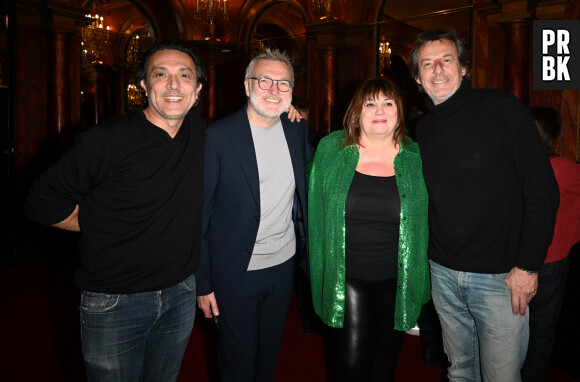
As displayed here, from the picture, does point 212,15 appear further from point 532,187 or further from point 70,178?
point 532,187

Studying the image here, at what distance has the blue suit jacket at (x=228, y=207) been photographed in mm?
1919

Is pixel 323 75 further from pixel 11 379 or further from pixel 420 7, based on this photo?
pixel 11 379

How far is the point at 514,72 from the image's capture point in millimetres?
5559

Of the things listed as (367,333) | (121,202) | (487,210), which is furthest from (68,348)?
(487,210)

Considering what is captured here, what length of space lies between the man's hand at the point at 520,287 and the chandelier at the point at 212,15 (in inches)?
296

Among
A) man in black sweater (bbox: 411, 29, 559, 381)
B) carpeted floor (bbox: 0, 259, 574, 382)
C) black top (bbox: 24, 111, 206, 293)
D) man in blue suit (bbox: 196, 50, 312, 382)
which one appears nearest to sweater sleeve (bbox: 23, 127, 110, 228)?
black top (bbox: 24, 111, 206, 293)

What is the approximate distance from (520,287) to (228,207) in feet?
4.33

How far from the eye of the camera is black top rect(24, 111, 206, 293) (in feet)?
4.75

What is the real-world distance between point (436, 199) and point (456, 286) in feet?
1.31

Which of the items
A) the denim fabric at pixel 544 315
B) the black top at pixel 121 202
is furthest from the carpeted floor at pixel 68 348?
the black top at pixel 121 202

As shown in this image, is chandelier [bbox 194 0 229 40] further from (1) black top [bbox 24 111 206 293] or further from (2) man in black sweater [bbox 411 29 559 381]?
(1) black top [bbox 24 111 206 293]

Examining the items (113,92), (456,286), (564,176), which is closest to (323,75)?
(564,176)

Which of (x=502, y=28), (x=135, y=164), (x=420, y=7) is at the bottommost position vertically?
(x=135, y=164)

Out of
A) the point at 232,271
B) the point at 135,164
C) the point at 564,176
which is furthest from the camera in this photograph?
the point at 564,176
